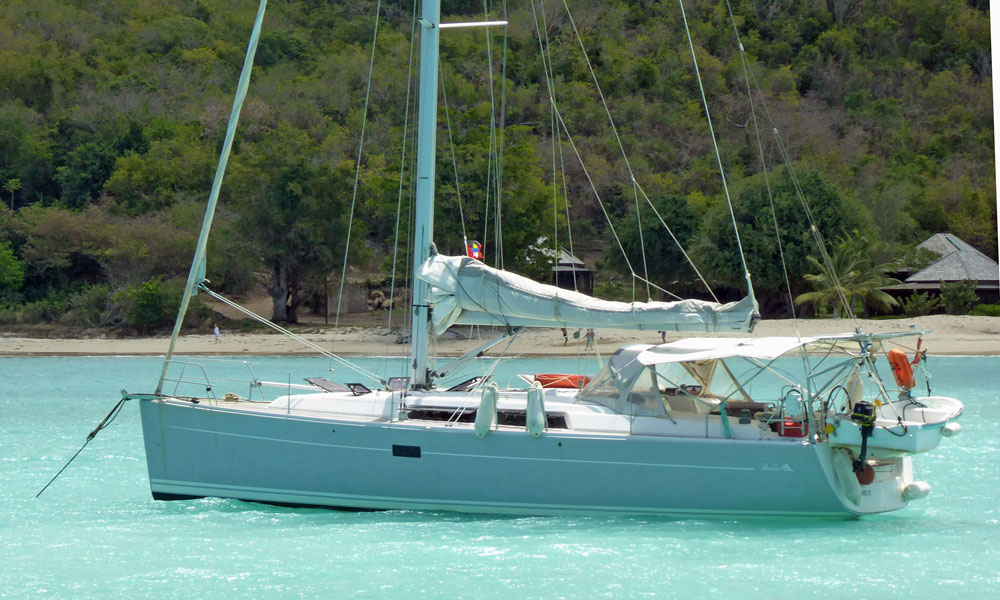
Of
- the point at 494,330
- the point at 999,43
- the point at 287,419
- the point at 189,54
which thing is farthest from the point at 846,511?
the point at 189,54

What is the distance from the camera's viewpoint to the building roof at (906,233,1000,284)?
122ft

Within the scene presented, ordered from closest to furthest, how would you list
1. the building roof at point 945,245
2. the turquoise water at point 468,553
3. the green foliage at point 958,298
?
1. the turquoise water at point 468,553
2. the green foliage at point 958,298
3. the building roof at point 945,245

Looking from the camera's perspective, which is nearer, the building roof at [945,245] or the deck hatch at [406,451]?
the deck hatch at [406,451]

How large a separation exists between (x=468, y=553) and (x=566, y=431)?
5.37 ft

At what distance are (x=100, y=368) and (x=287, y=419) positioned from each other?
22.4 metres

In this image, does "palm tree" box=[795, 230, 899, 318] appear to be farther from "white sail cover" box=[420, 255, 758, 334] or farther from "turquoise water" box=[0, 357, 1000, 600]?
"white sail cover" box=[420, 255, 758, 334]

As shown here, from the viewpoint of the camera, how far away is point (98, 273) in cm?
4362

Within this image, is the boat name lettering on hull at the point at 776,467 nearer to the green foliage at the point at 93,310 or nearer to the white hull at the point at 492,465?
the white hull at the point at 492,465

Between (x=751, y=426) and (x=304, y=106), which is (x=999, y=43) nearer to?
(x=751, y=426)

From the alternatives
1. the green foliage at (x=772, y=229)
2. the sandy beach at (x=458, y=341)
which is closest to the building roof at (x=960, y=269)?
the sandy beach at (x=458, y=341)

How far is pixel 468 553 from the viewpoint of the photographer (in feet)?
33.8

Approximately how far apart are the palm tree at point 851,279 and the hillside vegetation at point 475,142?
105 centimetres

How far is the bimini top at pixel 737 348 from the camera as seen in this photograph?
10438 millimetres

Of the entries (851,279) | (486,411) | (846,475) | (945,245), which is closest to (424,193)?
(486,411)
